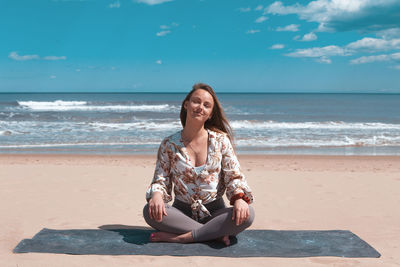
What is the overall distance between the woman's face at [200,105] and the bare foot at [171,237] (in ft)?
3.61

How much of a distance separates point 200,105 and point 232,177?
0.73 meters

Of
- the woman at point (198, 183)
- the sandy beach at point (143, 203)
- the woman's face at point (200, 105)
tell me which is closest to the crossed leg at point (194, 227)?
the woman at point (198, 183)

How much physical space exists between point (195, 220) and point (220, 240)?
31 cm

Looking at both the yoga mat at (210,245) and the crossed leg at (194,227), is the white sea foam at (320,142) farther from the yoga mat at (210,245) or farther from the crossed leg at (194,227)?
the crossed leg at (194,227)

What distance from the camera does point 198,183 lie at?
369 cm

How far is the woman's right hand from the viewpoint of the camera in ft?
11.7

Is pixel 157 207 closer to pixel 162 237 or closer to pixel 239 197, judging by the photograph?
pixel 162 237

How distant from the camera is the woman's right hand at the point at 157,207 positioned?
358cm

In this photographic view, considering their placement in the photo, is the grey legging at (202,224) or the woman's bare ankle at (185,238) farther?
the woman's bare ankle at (185,238)

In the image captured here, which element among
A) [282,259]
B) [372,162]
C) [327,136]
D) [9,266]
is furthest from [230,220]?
[327,136]

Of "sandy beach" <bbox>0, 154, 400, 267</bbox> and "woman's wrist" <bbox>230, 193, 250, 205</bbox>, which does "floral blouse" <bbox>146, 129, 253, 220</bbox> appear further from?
"sandy beach" <bbox>0, 154, 400, 267</bbox>

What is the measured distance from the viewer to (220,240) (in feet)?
12.6

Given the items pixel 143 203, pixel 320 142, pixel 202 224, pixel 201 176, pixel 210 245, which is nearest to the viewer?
pixel 201 176

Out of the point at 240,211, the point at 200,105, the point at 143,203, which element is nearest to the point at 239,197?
the point at 240,211
